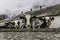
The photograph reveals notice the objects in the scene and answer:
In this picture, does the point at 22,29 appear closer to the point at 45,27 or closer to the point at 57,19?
the point at 45,27

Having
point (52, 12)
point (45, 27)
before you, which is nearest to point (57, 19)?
point (52, 12)

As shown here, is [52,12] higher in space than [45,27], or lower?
higher

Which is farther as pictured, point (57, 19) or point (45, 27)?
point (57, 19)

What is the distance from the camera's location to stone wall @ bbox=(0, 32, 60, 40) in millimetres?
8891

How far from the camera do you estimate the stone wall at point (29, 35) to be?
350 inches

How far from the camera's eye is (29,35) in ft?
29.9

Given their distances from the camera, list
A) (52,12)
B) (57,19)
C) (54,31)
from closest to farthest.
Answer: (54,31)
(57,19)
(52,12)

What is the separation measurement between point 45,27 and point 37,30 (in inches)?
16.1

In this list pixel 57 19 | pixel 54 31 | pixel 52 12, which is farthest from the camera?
pixel 52 12

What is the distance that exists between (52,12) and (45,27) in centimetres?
1171

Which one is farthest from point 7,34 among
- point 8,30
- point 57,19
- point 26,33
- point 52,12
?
point 52,12

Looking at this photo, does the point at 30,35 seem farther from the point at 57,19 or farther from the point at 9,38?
the point at 57,19

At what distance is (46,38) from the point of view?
8.95 meters

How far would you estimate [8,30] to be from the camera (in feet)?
30.4
